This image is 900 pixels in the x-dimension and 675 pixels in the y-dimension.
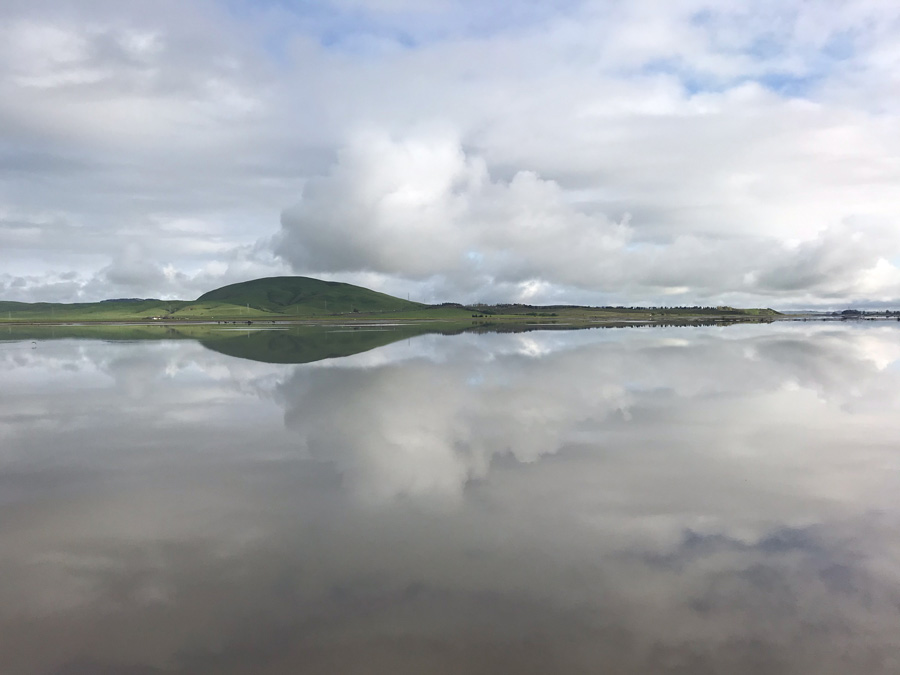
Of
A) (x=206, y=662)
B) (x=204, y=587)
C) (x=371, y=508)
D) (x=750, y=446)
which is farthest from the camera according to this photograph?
(x=750, y=446)

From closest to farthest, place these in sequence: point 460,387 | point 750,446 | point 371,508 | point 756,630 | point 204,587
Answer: point 756,630 < point 204,587 < point 371,508 < point 750,446 < point 460,387

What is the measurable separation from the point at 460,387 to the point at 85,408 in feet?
60.2

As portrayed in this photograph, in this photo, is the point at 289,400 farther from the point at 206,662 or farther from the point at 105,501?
the point at 206,662

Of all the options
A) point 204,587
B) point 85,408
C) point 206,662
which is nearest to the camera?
point 206,662

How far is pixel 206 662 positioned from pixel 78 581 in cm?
388

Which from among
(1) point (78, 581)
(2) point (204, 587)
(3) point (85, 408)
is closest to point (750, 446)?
(2) point (204, 587)

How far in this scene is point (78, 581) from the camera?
9758 mm

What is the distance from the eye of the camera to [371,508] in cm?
1286

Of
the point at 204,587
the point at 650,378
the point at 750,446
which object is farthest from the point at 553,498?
the point at 650,378

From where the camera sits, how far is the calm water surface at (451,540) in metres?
7.91

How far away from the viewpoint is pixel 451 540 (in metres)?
11.1

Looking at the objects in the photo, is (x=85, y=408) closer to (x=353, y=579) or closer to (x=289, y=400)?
(x=289, y=400)

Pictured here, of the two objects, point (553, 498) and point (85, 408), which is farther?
point (85, 408)

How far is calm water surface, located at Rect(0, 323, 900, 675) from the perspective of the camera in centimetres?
791
